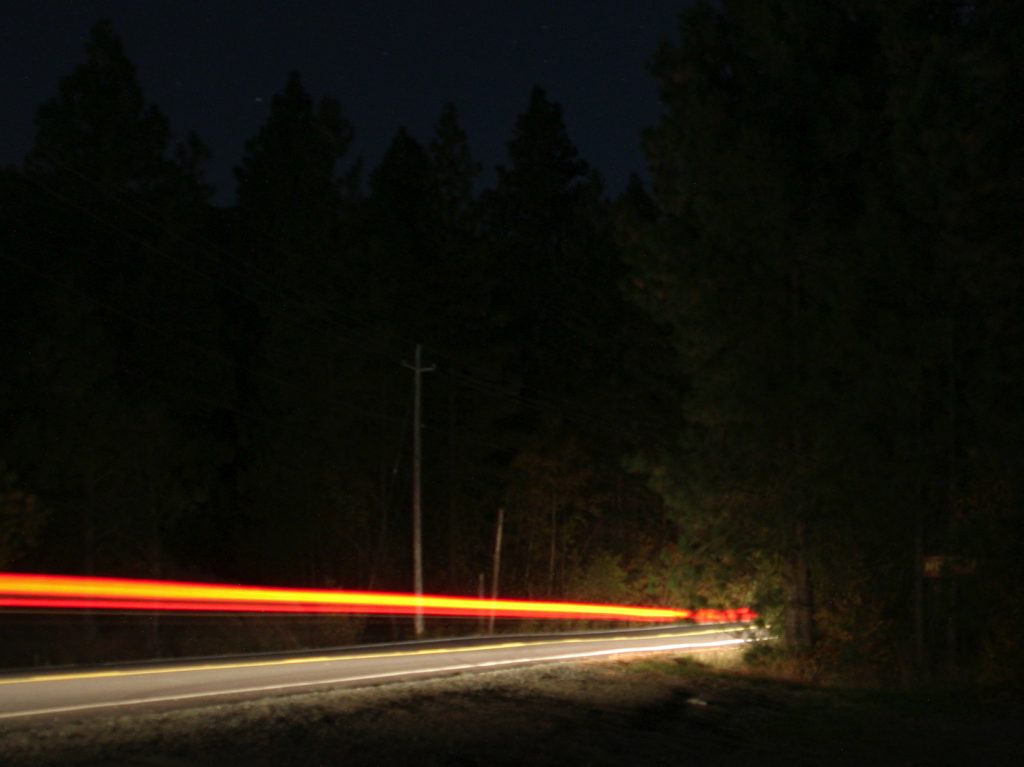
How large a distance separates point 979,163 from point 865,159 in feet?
14.6

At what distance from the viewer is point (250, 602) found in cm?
3541

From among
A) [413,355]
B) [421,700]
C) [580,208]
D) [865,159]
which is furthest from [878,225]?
[580,208]

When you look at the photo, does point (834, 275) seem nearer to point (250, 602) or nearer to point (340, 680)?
point (340, 680)

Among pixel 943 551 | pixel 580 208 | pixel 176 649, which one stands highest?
pixel 580 208

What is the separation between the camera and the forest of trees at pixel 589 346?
24625mm

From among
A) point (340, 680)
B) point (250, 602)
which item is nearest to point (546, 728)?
point (340, 680)

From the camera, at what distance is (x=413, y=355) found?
167 ft

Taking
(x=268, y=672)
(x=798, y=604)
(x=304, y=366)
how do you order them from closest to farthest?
(x=268, y=672) < (x=798, y=604) < (x=304, y=366)

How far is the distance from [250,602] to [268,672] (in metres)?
15.4

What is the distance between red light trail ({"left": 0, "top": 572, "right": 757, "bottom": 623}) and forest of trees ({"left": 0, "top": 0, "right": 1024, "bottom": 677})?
2.52m

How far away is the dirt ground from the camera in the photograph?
1287 cm

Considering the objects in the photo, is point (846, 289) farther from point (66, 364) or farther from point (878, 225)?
point (66, 364)

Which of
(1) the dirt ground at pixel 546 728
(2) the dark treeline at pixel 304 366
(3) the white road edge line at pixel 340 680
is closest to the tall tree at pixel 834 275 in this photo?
(3) the white road edge line at pixel 340 680

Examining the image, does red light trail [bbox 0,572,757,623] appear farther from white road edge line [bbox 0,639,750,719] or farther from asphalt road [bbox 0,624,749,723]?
asphalt road [bbox 0,624,749,723]
